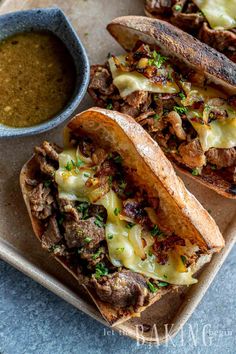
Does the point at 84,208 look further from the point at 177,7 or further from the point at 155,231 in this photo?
the point at 177,7

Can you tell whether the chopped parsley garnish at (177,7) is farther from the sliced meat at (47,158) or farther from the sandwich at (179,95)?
the sliced meat at (47,158)

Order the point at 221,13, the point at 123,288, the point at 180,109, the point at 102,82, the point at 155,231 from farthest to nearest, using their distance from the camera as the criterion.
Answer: the point at 221,13 → the point at 102,82 → the point at 180,109 → the point at 155,231 → the point at 123,288

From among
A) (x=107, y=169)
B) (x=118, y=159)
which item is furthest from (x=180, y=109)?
(x=107, y=169)

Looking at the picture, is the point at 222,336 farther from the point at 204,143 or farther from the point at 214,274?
the point at 204,143

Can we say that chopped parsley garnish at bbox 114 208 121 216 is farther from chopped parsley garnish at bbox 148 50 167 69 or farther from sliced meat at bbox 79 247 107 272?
chopped parsley garnish at bbox 148 50 167 69

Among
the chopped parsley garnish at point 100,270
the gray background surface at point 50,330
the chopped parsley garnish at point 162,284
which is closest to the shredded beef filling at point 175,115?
the chopped parsley garnish at point 162,284

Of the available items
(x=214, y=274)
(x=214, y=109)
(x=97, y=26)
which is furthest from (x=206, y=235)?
(x=97, y=26)

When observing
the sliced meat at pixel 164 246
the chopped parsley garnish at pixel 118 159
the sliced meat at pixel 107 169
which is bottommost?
the sliced meat at pixel 164 246
